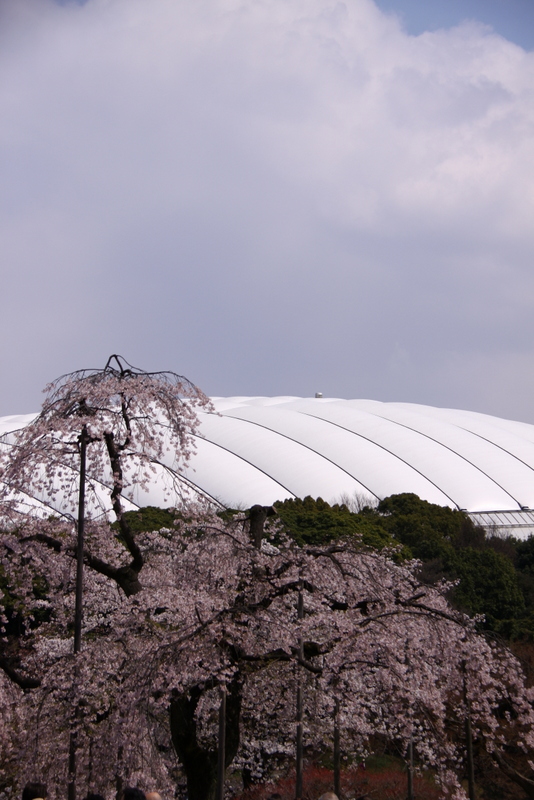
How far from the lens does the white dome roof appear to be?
4206 centimetres

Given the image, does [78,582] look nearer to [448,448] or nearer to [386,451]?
[386,451]

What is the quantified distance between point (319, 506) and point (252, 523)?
27.9m

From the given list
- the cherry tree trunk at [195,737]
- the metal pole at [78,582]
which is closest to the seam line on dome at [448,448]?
the cherry tree trunk at [195,737]

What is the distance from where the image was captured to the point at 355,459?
151 feet

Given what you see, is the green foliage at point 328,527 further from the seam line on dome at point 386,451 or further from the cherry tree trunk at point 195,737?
the cherry tree trunk at point 195,737

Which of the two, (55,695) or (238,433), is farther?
(238,433)

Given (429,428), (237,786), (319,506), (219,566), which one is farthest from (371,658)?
(429,428)

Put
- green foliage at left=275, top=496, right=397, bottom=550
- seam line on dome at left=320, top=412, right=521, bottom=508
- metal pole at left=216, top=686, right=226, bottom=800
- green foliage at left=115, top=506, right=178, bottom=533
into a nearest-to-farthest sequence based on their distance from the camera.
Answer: metal pole at left=216, top=686, right=226, bottom=800 < green foliage at left=275, top=496, right=397, bottom=550 < green foliage at left=115, top=506, right=178, bottom=533 < seam line on dome at left=320, top=412, right=521, bottom=508

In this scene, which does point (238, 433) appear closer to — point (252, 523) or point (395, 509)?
point (395, 509)

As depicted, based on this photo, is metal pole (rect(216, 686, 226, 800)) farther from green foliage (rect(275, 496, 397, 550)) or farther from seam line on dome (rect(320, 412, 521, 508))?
seam line on dome (rect(320, 412, 521, 508))

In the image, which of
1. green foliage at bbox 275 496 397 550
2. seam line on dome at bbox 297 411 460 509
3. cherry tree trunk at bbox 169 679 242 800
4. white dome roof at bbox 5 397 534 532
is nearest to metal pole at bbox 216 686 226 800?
cherry tree trunk at bbox 169 679 242 800

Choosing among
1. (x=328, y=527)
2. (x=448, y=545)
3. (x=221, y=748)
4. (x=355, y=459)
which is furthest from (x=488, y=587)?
(x=221, y=748)

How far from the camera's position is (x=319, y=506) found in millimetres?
37938

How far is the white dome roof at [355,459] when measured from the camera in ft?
138
